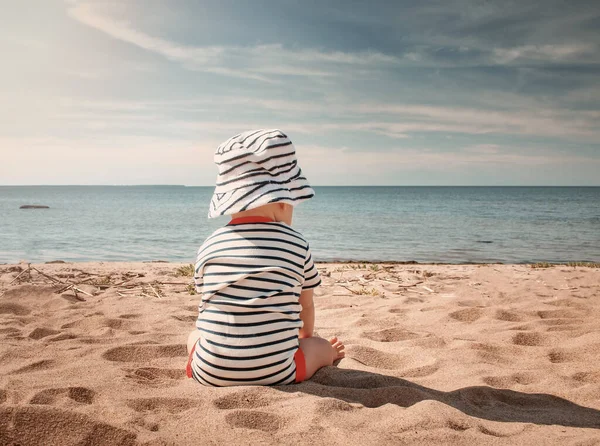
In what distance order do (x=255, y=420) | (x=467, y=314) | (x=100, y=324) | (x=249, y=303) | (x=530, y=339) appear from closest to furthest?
1. (x=255, y=420)
2. (x=249, y=303)
3. (x=530, y=339)
4. (x=100, y=324)
5. (x=467, y=314)

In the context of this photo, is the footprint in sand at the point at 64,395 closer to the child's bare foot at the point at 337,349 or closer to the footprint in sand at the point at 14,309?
the child's bare foot at the point at 337,349

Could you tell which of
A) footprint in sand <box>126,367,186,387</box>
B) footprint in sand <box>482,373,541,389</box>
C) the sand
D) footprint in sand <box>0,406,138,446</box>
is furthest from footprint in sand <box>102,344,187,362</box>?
footprint in sand <box>482,373,541,389</box>

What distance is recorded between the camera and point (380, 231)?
20.2 metres

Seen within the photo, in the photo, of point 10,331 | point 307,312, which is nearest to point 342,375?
point 307,312

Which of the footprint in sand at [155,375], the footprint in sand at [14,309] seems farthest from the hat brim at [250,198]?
the footprint in sand at [14,309]

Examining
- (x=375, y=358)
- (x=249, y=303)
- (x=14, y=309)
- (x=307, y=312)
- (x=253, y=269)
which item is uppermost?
(x=253, y=269)

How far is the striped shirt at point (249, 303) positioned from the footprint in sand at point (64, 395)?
0.59 meters

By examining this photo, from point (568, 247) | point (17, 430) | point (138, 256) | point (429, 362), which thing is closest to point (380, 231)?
point (568, 247)

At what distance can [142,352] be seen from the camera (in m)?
3.39

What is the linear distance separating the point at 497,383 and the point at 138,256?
11.2m

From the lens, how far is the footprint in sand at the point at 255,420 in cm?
213

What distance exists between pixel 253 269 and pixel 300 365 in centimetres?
70

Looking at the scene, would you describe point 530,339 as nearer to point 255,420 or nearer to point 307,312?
point 307,312

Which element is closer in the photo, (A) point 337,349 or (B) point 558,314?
(A) point 337,349
